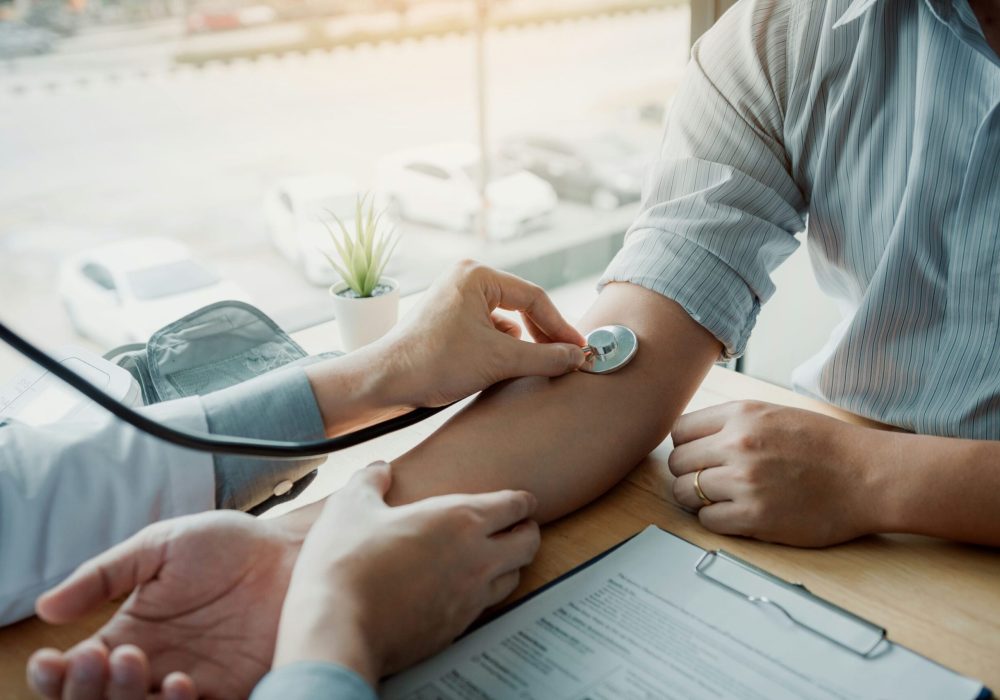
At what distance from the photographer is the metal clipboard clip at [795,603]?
58cm

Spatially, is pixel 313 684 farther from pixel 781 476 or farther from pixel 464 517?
pixel 781 476

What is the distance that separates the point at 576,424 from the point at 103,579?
0.43m

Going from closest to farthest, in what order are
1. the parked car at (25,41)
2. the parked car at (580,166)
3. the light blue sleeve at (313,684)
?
1. the light blue sleeve at (313,684)
2. the parked car at (25,41)
3. the parked car at (580,166)

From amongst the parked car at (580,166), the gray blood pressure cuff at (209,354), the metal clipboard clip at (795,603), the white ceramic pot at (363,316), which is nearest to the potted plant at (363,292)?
the white ceramic pot at (363,316)

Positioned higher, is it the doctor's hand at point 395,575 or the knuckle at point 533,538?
the doctor's hand at point 395,575

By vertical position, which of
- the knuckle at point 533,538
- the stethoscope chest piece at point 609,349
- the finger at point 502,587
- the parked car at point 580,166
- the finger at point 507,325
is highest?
the finger at point 507,325

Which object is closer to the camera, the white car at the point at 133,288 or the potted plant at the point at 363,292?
the potted plant at the point at 363,292

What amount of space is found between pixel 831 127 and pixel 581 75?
216 cm

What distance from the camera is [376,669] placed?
1.71 feet

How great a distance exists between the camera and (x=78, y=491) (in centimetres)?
68

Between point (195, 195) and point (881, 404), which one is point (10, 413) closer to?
point (881, 404)

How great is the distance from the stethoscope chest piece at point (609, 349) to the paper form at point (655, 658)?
245 millimetres

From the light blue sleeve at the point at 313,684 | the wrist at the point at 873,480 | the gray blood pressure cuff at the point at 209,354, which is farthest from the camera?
the gray blood pressure cuff at the point at 209,354

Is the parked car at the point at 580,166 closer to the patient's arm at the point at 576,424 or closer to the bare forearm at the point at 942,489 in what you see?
the patient's arm at the point at 576,424
